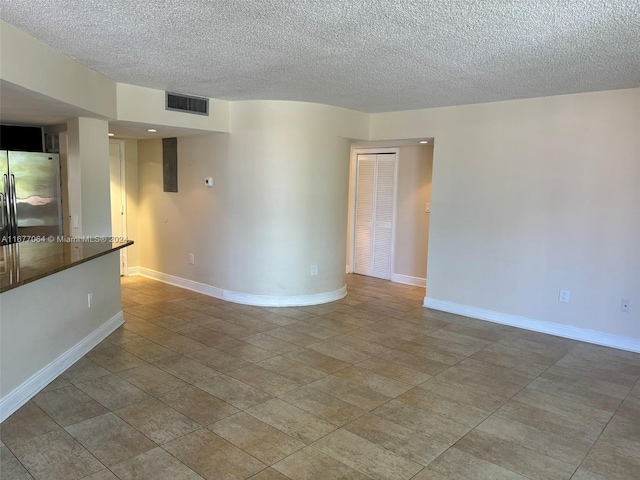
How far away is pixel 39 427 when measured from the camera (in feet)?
8.47

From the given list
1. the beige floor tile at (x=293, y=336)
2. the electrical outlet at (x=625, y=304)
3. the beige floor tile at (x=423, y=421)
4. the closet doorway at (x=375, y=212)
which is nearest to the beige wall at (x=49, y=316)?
the beige floor tile at (x=293, y=336)

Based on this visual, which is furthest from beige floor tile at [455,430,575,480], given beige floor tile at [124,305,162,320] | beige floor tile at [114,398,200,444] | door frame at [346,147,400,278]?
door frame at [346,147,400,278]

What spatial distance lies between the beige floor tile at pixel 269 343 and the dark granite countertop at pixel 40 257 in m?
1.50

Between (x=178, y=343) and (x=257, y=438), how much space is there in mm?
1773

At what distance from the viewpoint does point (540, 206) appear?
178 inches

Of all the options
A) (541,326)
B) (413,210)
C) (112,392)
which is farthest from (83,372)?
(413,210)

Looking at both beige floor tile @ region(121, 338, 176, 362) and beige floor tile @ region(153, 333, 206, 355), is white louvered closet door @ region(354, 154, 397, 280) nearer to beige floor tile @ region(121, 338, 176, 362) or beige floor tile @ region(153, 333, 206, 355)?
beige floor tile @ region(153, 333, 206, 355)

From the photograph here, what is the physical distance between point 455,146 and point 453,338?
2162mm

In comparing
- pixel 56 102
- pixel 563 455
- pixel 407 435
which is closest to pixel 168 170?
pixel 56 102

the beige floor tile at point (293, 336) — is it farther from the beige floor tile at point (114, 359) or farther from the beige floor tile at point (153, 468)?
the beige floor tile at point (153, 468)

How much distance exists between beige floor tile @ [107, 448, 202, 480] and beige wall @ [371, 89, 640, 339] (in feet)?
12.4

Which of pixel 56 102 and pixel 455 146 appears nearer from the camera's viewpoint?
pixel 56 102

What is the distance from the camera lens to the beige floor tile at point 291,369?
3375mm

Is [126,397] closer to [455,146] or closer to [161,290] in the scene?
[161,290]
